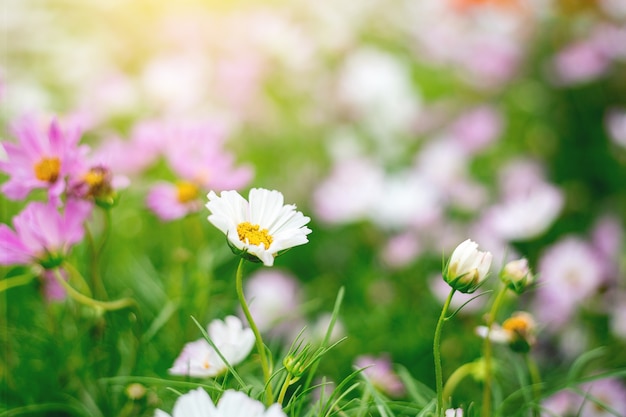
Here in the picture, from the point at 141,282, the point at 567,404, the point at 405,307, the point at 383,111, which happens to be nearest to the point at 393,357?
the point at 405,307

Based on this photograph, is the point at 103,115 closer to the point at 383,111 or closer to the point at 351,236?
the point at 351,236

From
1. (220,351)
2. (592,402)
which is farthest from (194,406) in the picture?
(592,402)

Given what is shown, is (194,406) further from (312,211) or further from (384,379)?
(312,211)

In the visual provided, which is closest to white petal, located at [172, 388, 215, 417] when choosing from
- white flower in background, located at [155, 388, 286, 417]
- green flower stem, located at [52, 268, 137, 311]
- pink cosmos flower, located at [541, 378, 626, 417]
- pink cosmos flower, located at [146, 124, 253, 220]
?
white flower in background, located at [155, 388, 286, 417]

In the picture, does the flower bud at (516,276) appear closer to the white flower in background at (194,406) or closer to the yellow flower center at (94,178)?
the white flower in background at (194,406)

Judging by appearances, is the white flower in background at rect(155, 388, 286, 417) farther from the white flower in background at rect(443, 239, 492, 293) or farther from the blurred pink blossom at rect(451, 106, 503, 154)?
the blurred pink blossom at rect(451, 106, 503, 154)

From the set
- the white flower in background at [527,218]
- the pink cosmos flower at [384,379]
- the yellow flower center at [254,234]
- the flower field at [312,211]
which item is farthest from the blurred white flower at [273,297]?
the yellow flower center at [254,234]
